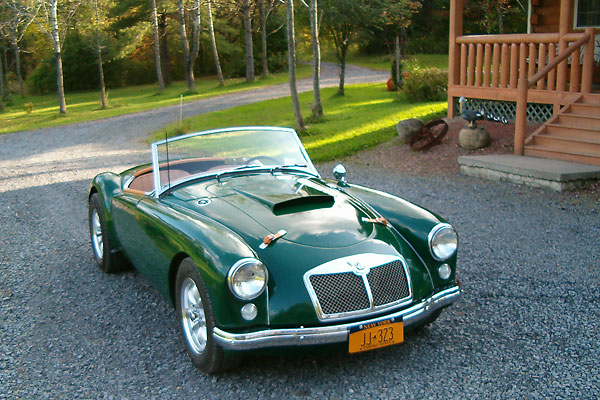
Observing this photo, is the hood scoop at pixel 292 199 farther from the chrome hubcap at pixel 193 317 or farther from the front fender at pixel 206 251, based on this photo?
the chrome hubcap at pixel 193 317

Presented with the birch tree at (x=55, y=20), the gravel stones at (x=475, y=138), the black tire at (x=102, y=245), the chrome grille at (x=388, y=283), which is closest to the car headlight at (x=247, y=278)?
the chrome grille at (x=388, y=283)

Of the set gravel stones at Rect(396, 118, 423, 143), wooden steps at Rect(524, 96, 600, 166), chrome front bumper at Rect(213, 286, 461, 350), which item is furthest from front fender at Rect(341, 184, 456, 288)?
gravel stones at Rect(396, 118, 423, 143)

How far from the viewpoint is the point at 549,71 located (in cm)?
1076

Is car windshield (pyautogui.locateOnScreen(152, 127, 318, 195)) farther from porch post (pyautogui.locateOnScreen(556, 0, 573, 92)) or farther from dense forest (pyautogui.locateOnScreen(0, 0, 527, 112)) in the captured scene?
dense forest (pyautogui.locateOnScreen(0, 0, 527, 112))

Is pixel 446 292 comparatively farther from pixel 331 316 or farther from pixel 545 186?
pixel 545 186

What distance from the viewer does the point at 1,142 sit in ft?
59.7

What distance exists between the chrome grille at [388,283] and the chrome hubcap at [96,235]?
10.9 ft

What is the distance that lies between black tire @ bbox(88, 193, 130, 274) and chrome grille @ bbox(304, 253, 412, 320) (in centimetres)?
268

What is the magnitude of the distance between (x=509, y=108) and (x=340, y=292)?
10031 millimetres

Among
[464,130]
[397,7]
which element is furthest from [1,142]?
[397,7]

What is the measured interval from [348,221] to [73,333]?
87.2 inches

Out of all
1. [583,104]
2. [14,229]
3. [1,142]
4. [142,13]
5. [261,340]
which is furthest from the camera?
[142,13]

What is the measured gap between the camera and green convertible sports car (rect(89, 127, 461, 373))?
3578mm

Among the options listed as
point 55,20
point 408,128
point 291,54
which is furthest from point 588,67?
point 55,20
